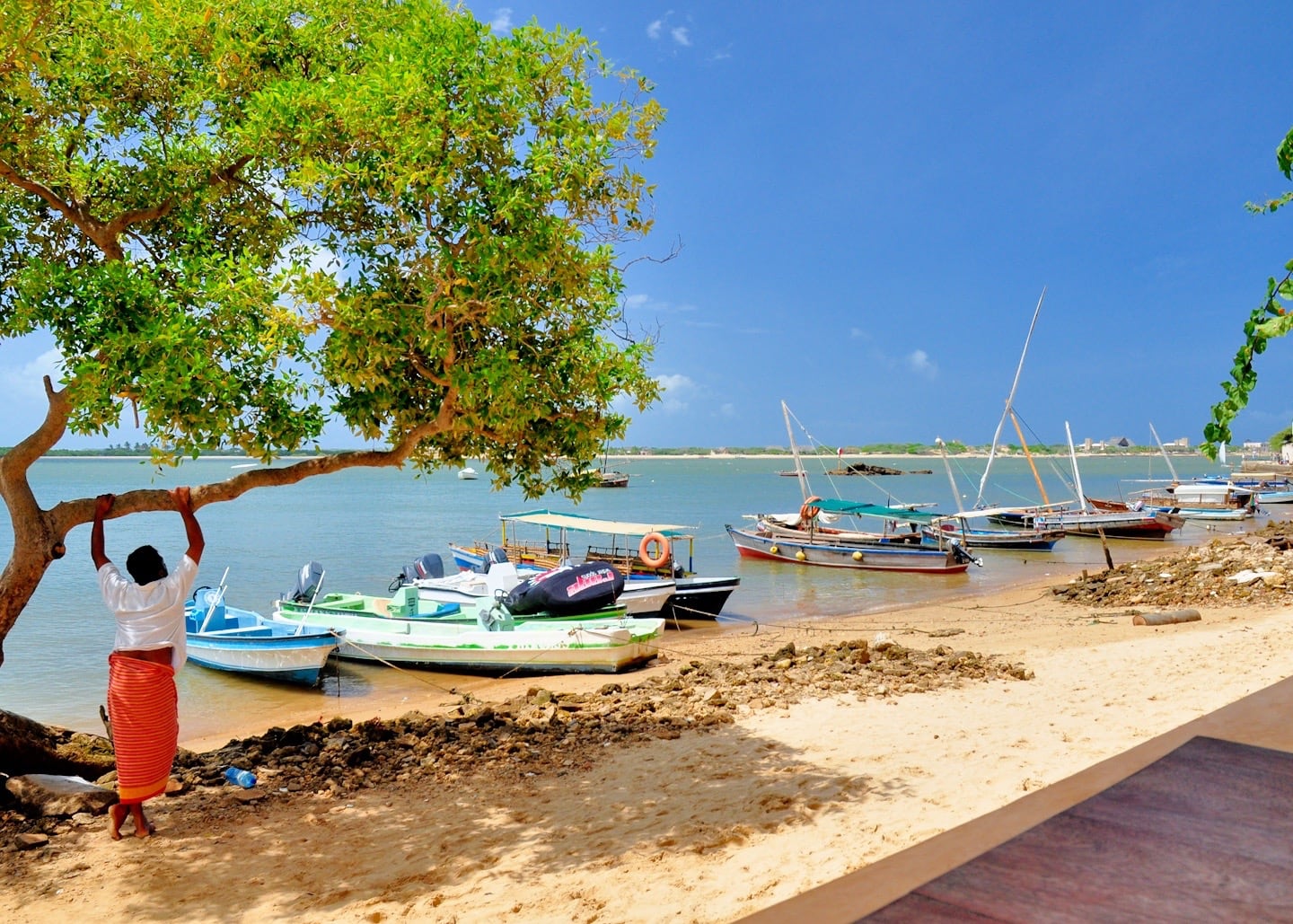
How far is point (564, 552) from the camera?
1070 inches

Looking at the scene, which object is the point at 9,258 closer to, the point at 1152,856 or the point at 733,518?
the point at 1152,856

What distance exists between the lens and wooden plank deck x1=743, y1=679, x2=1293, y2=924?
113 cm

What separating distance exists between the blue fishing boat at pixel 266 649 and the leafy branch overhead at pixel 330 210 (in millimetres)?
9485

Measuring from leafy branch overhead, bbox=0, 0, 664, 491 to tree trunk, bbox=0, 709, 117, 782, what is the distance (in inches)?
118

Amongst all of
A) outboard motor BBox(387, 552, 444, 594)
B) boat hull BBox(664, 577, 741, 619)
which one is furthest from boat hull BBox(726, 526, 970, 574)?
outboard motor BBox(387, 552, 444, 594)

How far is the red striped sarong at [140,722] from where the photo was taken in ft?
21.0

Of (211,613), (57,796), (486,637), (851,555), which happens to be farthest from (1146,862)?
(851,555)

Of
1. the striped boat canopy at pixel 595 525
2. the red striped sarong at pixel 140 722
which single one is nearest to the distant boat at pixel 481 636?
the striped boat canopy at pixel 595 525

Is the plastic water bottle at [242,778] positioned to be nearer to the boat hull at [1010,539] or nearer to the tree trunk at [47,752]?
the tree trunk at [47,752]

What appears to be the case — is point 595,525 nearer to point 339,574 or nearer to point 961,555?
point 339,574

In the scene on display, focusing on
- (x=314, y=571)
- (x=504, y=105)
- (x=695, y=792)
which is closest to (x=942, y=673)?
(x=695, y=792)

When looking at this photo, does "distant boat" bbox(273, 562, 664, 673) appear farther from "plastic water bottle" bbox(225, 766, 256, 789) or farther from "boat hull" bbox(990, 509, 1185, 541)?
"boat hull" bbox(990, 509, 1185, 541)

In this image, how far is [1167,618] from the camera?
16.7 m

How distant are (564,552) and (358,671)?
31.4ft
